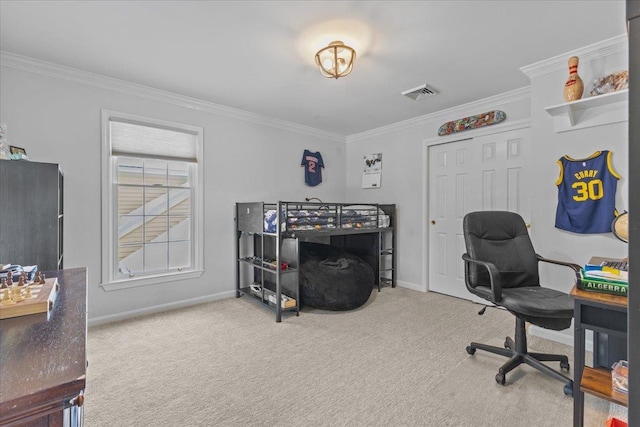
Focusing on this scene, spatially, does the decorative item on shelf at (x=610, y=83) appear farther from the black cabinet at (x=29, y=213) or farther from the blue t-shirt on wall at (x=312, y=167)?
the black cabinet at (x=29, y=213)

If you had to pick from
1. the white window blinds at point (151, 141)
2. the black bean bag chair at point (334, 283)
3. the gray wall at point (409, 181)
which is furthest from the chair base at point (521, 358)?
the white window blinds at point (151, 141)

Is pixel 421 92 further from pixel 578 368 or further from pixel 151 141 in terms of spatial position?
pixel 151 141

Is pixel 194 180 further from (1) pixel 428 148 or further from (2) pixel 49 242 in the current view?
(1) pixel 428 148

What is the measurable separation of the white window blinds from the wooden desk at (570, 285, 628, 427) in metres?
3.52

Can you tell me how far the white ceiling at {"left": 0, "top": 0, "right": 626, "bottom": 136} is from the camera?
6.15ft

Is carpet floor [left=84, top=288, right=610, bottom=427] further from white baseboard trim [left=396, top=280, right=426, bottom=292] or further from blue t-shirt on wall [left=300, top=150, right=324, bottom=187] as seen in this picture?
blue t-shirt on wall [left=300, top=150, right=324, bottom=187]

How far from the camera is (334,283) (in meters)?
3.25

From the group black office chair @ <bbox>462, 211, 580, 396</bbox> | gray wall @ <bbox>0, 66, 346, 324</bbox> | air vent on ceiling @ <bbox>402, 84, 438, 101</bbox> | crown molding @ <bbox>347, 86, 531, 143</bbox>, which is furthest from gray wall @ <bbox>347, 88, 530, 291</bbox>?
black office chair @ <bbox>462, 211, 580, 396</bbox>

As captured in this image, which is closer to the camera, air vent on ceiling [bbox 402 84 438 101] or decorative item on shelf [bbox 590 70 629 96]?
decorative item on shelf [bbox 590 70 629 96]

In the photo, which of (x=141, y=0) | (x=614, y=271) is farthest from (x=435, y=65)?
(x=141, y=0)

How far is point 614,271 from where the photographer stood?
1413mm

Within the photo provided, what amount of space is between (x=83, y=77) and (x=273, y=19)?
6.53ft

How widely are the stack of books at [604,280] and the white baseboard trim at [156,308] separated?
11.0 feet

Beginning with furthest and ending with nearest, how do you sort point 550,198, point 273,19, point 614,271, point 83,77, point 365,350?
point 83,77 < point 550,198 < point 365,350 < point 273,19 < point 614,271
